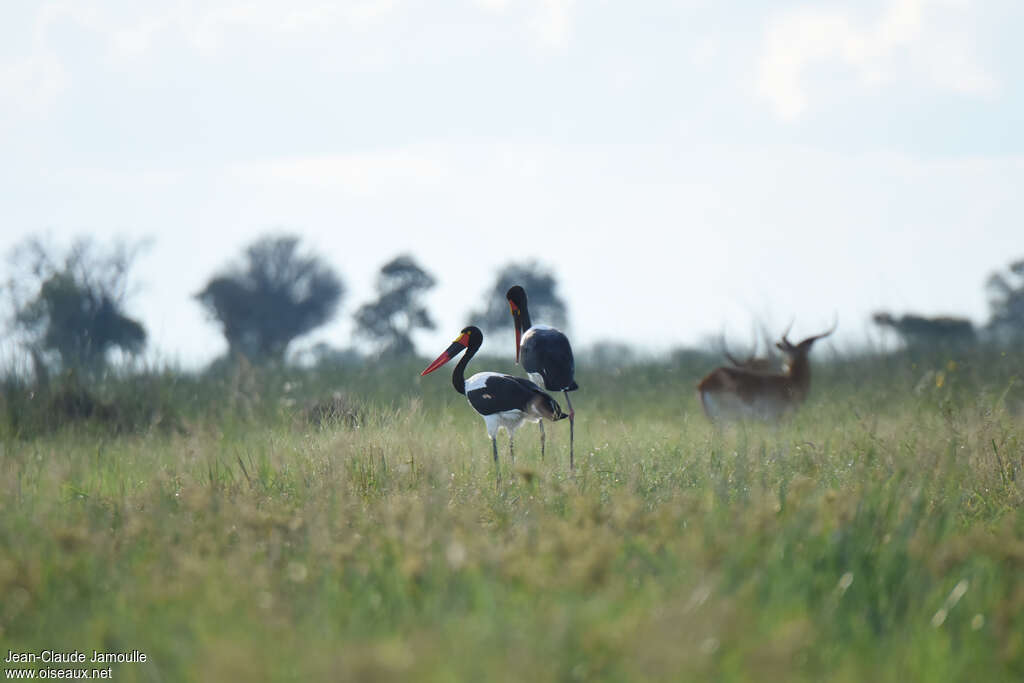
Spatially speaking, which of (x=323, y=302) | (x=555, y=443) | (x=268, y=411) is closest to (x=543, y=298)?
(x=323, y=302)

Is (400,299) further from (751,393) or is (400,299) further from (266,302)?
(751,393)

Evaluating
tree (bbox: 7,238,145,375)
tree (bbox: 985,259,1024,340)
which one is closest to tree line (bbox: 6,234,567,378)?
tree (bbox: 7,238,145,375)

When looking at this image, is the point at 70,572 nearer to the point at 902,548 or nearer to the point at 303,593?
the point at 303,593

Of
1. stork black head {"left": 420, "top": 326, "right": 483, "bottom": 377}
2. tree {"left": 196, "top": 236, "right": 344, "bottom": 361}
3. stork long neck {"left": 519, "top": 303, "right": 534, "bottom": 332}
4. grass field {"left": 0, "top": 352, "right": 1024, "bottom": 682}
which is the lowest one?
grass field {"left": 0, "top": 352, "right": 1024, "bottom": 682}

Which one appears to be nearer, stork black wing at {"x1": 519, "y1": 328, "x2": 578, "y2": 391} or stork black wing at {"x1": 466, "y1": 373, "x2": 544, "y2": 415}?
stork black wing at {"x1": 466, "y1": 373, "x2": 544, "y2": 415}

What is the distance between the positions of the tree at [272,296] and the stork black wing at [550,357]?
108ft

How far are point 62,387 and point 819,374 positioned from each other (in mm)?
12721

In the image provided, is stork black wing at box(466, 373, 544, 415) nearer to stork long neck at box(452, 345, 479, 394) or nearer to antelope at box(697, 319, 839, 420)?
stork long neck at box(452, 345, 479, 394)

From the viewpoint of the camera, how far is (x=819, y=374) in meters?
17.5

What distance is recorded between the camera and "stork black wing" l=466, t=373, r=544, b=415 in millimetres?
8234

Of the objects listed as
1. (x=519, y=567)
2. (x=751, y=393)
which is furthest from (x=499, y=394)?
(x=751, y=393)

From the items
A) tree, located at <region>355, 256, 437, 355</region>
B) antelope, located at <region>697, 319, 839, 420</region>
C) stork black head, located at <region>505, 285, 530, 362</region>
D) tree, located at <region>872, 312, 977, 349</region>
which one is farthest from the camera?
tree, located at <region>355, 256, 437, 355</region>

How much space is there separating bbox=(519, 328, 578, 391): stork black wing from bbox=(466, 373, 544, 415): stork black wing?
1.34 feet

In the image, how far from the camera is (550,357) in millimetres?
8867
